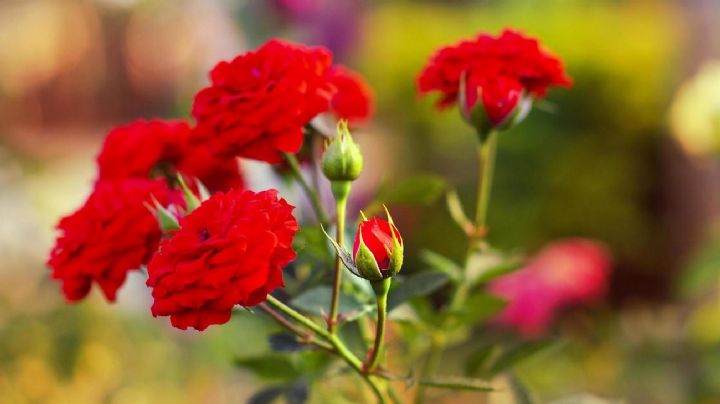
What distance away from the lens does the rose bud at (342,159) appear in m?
0.57

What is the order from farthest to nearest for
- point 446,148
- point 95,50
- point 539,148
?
1. point 95,50
2. point 446,148
3. point 539,148

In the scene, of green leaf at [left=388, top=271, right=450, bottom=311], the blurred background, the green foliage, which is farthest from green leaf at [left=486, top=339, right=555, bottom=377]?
the blurred background

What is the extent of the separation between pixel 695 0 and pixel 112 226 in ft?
10.2

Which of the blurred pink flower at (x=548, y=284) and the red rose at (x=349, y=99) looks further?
the blurred pink flower at (x=548, y=284)

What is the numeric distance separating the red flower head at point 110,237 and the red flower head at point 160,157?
36 mm

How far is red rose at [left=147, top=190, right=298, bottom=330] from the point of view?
490 mm

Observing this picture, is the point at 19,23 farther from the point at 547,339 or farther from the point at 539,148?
the point at 547,339

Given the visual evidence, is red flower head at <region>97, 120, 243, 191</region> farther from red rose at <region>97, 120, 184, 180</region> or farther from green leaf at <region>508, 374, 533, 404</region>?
green leaf at <region>508, 374, 533, 404</region>

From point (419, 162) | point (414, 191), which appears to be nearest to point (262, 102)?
point (414, 191)

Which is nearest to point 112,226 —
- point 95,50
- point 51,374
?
point 51,374

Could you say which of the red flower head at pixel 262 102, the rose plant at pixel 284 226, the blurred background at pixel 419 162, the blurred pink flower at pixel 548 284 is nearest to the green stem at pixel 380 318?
the rose plant at pixel 284 226

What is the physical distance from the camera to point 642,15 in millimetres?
3654

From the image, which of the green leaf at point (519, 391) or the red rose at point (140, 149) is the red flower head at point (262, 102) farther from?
the green leaf at point (519, 391)

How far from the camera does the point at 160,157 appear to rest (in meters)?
0.68
